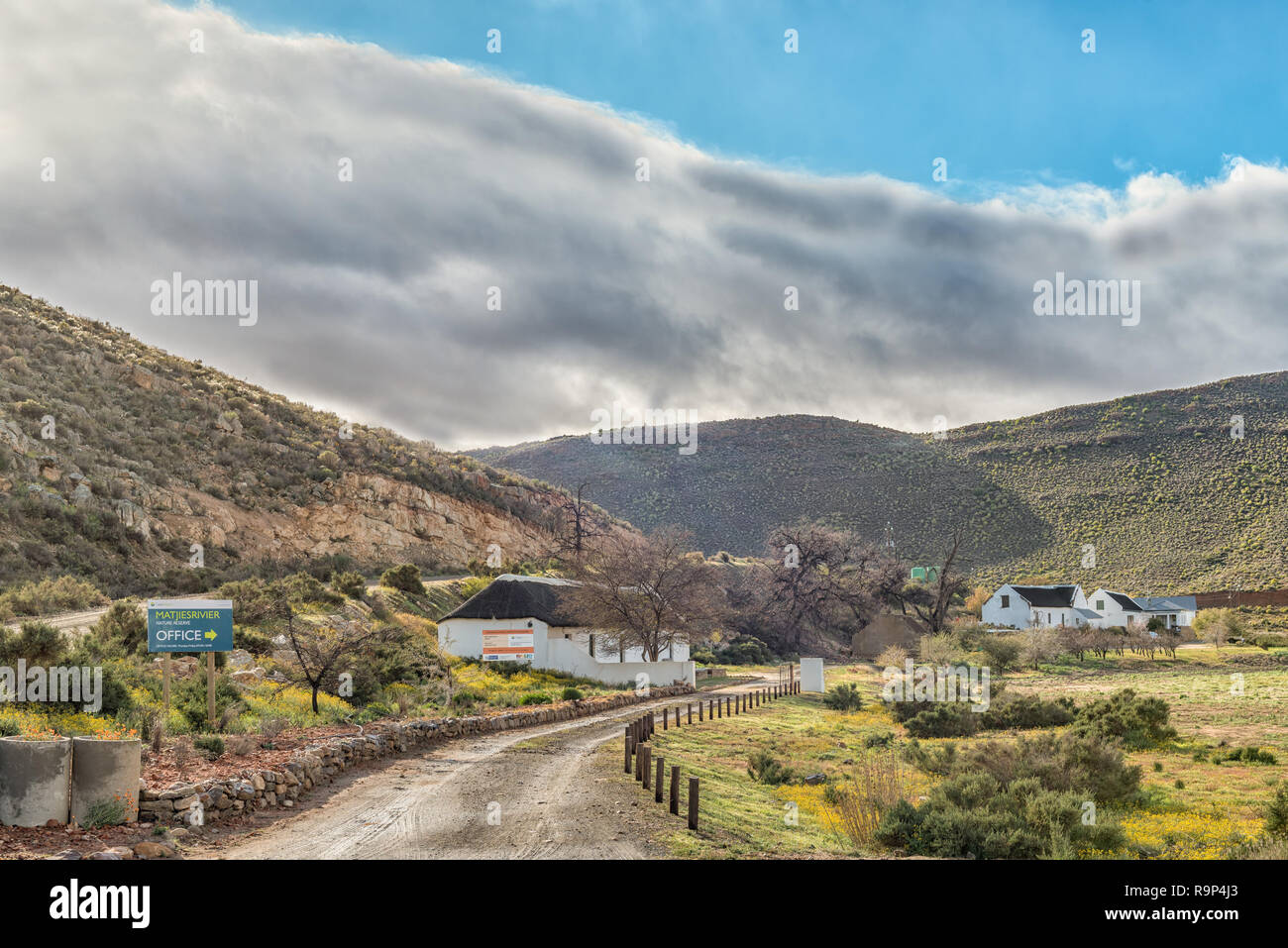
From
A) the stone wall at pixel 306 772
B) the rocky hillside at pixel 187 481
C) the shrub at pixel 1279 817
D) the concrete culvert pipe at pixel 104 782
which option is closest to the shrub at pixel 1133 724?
the shrub at pixel 1279 817

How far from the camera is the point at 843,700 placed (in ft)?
107

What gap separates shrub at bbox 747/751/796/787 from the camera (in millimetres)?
18125

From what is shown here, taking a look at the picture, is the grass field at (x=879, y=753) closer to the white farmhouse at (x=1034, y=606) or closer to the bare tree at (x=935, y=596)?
the bare tree at (x=935, y=596)

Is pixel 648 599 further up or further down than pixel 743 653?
further up

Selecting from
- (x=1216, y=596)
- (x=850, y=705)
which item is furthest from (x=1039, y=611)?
(x=850, y=705)

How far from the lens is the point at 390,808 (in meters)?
12.4

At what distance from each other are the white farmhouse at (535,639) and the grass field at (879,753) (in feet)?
22.9

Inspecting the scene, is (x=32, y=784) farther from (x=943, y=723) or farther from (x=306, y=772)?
(x=943, y=723)

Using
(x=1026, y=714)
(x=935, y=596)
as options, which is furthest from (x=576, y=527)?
(x=1026, y=714)

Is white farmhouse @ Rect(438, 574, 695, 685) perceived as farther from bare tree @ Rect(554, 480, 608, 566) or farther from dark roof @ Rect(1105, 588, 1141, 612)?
dark roof @ Rect(1105, 588, 1141, 612)

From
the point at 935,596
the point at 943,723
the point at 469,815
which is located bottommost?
the point at 943,723

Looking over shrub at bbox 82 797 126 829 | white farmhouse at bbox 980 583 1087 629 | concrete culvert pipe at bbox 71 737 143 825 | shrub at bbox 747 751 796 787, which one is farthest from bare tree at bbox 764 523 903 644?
shrub at bbox 82 797 126 829

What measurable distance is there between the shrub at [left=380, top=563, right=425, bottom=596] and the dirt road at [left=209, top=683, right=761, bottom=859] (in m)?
26.6

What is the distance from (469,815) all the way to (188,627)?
7.32 m
